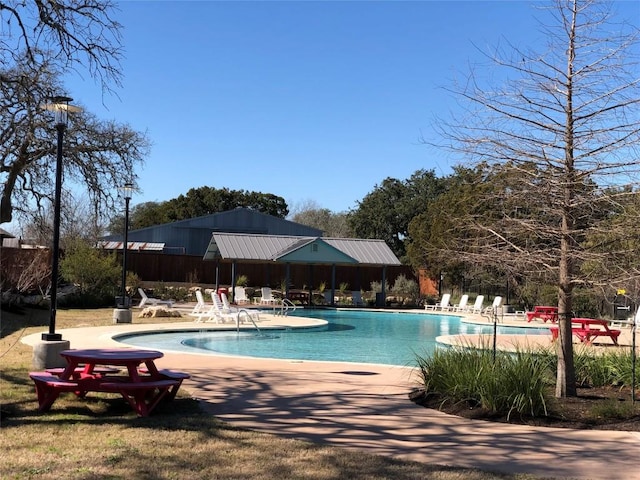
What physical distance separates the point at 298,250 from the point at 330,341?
43.0 feet

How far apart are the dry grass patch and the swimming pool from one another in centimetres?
518

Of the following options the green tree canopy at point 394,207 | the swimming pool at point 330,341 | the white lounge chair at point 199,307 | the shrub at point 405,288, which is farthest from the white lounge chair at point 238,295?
the green tree canopy at point 394,207

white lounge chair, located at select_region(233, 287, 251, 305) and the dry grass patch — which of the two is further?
white lounge chair, located at select_region(233, 287, 251, 305)

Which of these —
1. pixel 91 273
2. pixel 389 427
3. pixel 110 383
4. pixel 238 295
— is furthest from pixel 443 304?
pixel 110 383

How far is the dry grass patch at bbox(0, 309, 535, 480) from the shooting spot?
4801 mm

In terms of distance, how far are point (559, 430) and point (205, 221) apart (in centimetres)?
4478

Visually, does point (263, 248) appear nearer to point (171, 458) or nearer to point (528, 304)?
point (528, 304)

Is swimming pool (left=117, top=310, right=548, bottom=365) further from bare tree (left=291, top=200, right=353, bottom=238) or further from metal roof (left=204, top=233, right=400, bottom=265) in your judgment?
bare tree (left=291, top=200, right=353, bottom=238)

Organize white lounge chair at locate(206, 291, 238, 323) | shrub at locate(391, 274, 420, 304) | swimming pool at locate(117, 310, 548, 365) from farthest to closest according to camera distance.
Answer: shrub at locate(391, 274, 420, 304) < white lounge chair at locate(206, 291, 238, 323) < swimming pool at locate(117, 310, 548, 365)

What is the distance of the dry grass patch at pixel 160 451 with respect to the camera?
480cm

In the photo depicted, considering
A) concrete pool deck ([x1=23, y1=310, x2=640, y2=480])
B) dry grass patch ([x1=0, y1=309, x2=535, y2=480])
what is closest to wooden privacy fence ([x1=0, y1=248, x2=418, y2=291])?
concrete pool deck ([x1=23, y1=310, x2=640, y2=480])

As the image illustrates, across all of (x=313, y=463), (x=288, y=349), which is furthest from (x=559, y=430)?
(x=288, y=349)

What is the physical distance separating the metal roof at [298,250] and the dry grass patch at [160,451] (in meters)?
23.3

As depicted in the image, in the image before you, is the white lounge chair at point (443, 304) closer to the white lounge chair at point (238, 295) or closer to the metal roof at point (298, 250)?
the metal roof at point (298, 250)
